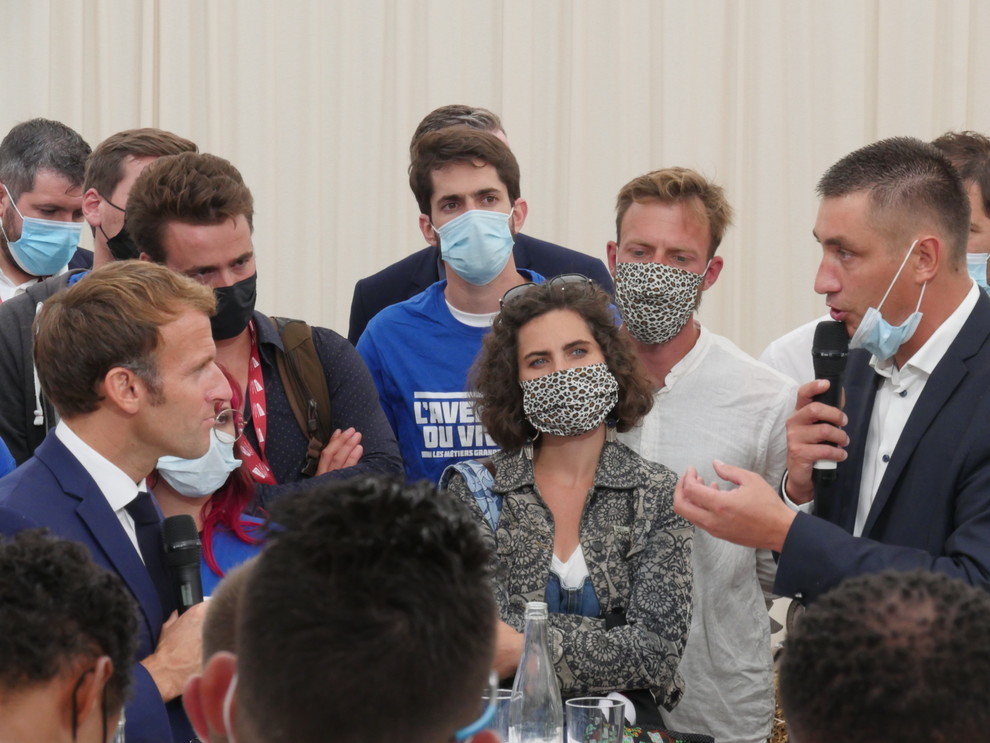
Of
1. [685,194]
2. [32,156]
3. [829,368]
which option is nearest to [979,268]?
[685,194]

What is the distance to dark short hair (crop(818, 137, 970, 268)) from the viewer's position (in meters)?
2.54

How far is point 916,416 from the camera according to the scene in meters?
2.45

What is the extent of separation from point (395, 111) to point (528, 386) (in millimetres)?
2976

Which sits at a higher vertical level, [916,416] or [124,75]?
[124,75]

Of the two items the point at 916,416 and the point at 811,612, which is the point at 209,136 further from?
the point at 811,612

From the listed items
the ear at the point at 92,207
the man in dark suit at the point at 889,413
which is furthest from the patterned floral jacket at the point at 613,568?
the ear at the point at 92,207

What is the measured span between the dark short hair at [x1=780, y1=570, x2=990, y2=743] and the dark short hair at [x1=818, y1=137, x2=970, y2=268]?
5.23 feet

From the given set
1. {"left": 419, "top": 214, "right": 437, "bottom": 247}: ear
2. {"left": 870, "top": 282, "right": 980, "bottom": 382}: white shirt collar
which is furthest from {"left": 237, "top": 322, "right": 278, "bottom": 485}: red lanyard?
{"left": 870, "top": 282, "right": 980, "bottom": 382}: white shirt collar

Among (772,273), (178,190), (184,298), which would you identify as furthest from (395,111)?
(184,298)

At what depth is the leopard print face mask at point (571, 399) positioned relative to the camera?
279cm

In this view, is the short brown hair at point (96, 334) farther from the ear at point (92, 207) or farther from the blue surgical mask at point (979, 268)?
the blue surgical mask at point (979, 268)

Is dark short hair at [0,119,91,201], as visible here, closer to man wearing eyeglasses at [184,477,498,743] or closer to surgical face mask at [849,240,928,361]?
surgical face mask at [849,240,928,361]

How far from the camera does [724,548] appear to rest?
295 cm

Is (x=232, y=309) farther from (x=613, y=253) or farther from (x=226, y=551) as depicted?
Answer: (x=613, y=253)
